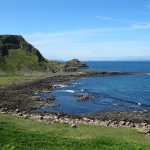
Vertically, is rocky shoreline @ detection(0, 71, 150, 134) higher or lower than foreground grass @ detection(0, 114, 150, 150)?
lower

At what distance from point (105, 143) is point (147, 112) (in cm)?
4119

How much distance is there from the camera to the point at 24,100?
93.2 meters

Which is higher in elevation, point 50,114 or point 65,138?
point 65,138

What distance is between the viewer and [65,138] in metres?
42.0

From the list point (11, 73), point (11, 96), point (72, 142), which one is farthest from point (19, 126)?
point (11, 73)

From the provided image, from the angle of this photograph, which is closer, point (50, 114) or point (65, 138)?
point (65, 138)

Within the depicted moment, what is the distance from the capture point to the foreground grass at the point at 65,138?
36.5m

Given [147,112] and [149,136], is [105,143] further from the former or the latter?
[147,112]

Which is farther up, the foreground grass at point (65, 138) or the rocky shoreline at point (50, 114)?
the foreground grass at point (65, 138)

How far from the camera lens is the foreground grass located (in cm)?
3647

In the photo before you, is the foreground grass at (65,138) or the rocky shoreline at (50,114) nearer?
the foreground grass at (65,138)

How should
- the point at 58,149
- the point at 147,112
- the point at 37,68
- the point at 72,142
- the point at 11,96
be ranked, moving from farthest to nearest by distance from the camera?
the point at 37,68 → the point at 11,96 → the point at 147,112 → the point at 72,142 → the point at 58,149

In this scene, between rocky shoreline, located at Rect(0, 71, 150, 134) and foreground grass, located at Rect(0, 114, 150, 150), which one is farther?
rocky shoreline, located at Rect(0, 71, 150, 134)

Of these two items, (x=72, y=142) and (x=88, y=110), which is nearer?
(x=72, y=142)
